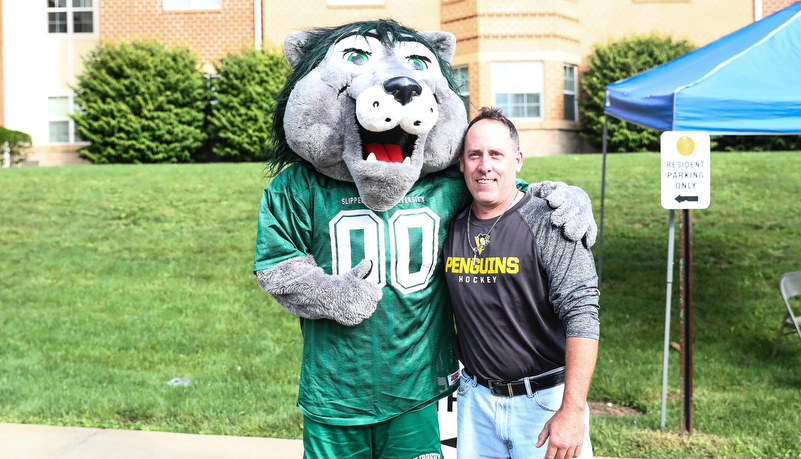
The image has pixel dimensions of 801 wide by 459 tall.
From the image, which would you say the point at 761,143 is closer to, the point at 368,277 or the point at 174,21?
the point at 174,21

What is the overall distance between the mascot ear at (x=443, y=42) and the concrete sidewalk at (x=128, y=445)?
7.98 ft

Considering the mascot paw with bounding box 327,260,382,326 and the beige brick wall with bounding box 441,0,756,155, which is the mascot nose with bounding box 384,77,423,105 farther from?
the beige brick wall with bounding box 441,0,756,155

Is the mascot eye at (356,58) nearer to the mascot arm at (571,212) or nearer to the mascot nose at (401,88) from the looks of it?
the mascot nose at (401,88)

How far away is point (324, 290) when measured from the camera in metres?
2.29

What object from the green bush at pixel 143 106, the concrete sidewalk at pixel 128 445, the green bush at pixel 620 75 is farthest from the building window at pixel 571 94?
the concrete sidewalk at pixel 128 445

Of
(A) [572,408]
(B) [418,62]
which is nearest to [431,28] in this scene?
(B) [418,62]

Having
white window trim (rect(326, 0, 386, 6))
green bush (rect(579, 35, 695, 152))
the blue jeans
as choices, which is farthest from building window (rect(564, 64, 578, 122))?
the blue jeans

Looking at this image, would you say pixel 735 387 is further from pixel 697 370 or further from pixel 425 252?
pixel 425 252

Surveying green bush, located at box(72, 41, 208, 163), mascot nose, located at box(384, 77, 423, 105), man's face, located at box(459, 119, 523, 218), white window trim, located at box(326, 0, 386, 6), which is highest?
white window trim, located at box(326, 0, 386, 6)

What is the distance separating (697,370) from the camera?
18.4ft

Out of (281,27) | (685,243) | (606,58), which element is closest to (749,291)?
(685,243)

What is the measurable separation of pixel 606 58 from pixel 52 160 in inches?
542

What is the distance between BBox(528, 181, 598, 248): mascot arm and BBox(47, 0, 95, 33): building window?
18782 millimetres

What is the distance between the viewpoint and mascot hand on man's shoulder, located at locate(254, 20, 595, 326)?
7.33ft
